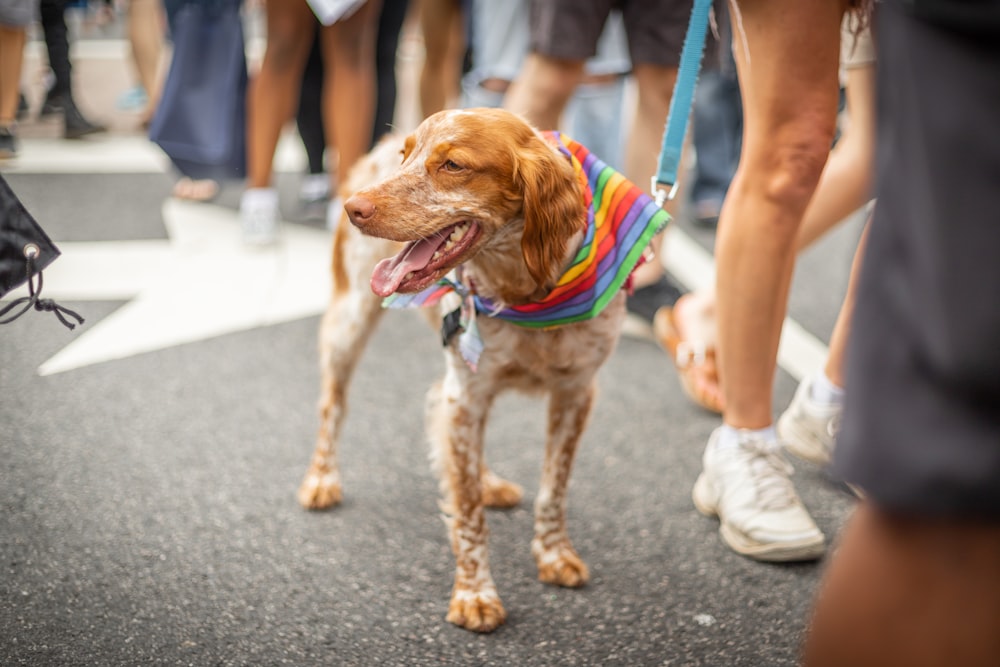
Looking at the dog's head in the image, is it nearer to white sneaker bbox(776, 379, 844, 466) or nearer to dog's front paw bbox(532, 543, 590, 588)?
dog's front paw bbox(532, 543, 590, 588)

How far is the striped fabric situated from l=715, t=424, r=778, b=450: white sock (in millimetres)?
732

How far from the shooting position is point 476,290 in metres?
2.14

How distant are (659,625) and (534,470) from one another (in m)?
0.86

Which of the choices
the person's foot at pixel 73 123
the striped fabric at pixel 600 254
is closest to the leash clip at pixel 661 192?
the striped fabric at pixel 600 254

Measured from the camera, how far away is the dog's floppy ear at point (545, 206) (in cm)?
191

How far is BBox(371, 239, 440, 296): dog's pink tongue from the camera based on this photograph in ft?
6.26

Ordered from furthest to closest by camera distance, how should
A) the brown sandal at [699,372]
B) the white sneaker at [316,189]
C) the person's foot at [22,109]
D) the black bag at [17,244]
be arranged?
the person's foot at [22,109] < the white sneaker at [316,189] < the brown sandal at [699,372] < the black bag at [17,244]

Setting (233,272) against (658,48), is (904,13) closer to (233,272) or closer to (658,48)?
(658,48)

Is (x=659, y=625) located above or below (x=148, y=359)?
above

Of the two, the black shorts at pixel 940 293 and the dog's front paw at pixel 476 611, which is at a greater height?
the black shorts at pixel 940 293

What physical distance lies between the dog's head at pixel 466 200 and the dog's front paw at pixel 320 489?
954mm

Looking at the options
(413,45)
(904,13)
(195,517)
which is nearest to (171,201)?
(195,517)

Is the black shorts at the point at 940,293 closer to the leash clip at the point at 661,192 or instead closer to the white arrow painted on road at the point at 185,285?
the leash clip at the point at 661,192

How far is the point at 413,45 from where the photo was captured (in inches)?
511
